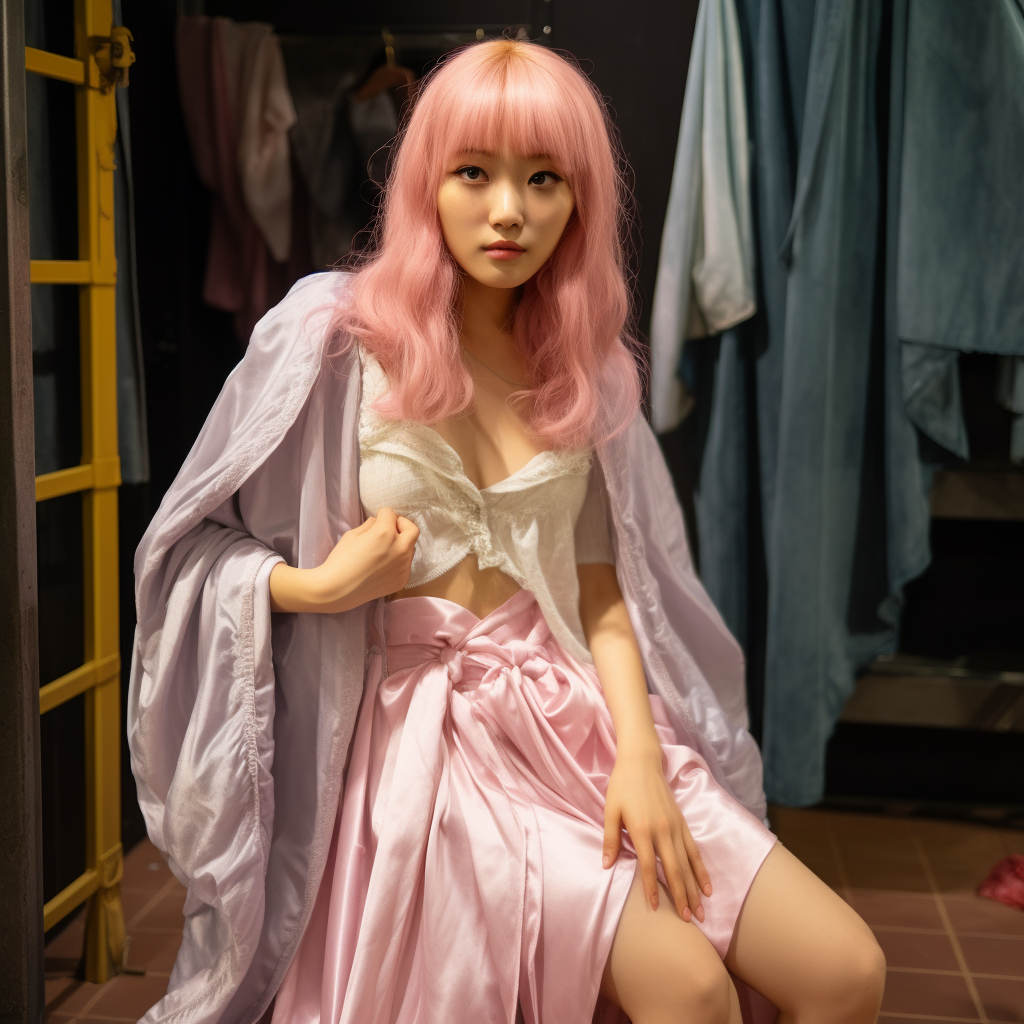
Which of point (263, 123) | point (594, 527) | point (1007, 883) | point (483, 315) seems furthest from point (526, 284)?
point (1007, 883)

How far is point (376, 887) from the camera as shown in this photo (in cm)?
104

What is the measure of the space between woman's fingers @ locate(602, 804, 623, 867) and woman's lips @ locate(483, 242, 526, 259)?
1.83ft

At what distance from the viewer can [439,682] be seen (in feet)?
3.73

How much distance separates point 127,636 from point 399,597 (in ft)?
1.97

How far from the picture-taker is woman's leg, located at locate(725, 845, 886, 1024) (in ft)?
3.28

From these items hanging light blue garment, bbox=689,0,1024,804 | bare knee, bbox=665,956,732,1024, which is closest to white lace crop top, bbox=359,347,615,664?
bare knee, bbox=665,956,732,1024

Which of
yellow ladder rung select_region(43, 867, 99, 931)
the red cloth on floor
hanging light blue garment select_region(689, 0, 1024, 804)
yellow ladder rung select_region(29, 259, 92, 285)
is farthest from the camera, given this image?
the red cloth on floor

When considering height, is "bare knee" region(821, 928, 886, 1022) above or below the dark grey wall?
below

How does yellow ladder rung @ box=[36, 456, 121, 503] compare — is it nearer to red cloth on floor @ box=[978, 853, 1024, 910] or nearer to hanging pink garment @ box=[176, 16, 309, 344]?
hanging pink garment @ box=[176, 16, 309, 344]

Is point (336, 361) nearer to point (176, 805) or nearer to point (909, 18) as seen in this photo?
point (176, 805)

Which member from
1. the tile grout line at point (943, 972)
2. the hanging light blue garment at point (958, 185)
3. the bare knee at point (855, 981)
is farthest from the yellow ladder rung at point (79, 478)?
the tile grout line at point (943, 972)

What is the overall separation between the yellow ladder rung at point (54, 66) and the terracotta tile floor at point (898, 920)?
44.4 inches

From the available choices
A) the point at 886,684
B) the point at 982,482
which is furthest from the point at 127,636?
the point at 982,482

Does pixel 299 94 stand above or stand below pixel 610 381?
above
